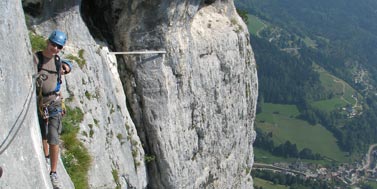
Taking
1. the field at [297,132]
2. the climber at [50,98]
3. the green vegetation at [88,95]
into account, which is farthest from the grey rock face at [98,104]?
the field at [297,132]

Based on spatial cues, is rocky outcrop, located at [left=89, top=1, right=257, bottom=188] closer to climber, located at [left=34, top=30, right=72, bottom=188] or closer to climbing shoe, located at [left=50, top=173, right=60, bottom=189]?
climber, located at [left=34, top=30, right=72, bottom=188]

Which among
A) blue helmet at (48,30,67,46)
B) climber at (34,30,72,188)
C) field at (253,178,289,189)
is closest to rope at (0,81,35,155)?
climber at (34,30,72,188)

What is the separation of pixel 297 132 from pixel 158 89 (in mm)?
159459

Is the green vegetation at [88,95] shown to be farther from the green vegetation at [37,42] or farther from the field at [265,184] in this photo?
the field at [265,184]

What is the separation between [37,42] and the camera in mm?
16234

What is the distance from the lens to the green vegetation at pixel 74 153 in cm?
1495

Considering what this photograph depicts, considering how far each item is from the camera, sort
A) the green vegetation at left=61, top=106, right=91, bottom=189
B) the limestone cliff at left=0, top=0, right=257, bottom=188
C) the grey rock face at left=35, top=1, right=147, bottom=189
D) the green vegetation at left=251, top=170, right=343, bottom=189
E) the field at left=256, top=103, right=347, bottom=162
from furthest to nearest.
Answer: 1. the field at left=256, top=103, right=347, bottom=162
2. the green vegetation at left=251, top=170, right=343, bottom=189
3. the limestone cliff at left=0, top=0, right=257, bottom=188
4. the grey rock face at left=35, top=1, right=147, bottom=189
5. the green vegetation at left=61, top=106, right=91, bottom=189

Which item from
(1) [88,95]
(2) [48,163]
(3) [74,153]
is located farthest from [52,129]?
(1) [88,95]

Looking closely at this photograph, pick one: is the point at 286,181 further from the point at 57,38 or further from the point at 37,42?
the point at 57,38

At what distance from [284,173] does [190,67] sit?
12850 cm

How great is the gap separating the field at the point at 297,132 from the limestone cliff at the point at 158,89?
140m

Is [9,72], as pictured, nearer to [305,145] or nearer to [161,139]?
[161,139]

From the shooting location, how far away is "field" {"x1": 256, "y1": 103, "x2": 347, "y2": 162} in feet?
538

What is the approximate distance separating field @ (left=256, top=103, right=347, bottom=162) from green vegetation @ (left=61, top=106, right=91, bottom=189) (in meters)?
151
